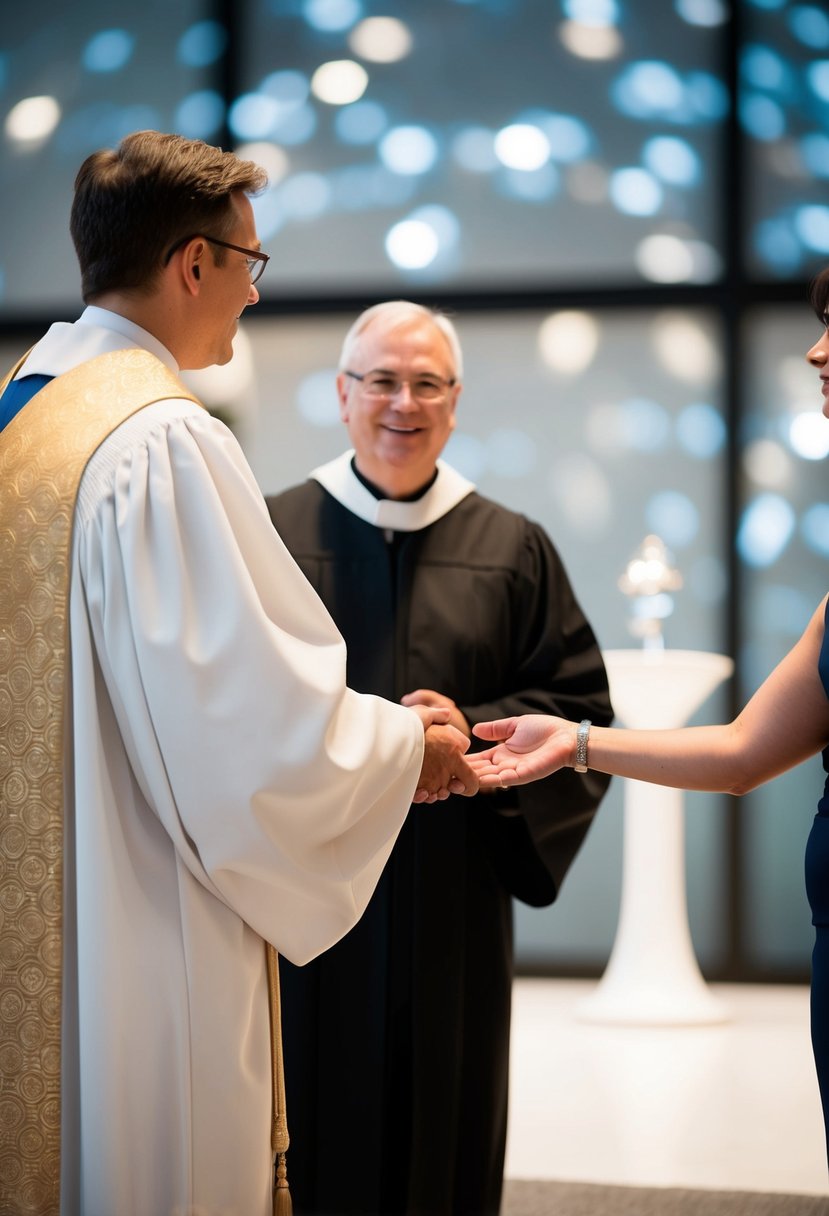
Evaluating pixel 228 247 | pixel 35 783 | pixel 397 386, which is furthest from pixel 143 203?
pixel 397 386

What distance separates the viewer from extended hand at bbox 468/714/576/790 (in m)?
2.81

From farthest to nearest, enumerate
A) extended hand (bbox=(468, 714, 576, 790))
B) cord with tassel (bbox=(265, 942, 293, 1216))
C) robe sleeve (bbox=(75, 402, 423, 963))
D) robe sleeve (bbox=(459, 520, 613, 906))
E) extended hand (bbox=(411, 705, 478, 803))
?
robe sleeve (bbox=(459, 520, 613, 906))
extended hand (bbox=(468, 714, 576, 790))
extended hand (bbox=(411, 705, 478, 803))
cord with tassel (bbox=(265, 942, 293, 1216))
robe sleeve (bbox=(75, 402, 423, 963))

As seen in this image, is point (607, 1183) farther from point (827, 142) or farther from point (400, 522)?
point (827, 142)

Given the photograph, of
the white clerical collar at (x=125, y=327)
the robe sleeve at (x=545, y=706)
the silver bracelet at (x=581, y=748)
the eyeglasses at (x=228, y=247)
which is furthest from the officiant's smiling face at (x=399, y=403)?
the white clerical collar at (x=125, y=327)

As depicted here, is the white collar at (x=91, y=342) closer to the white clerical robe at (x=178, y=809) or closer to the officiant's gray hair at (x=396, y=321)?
the white clerical robe at (x=178, y=809)

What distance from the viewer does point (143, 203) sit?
2.16 meters

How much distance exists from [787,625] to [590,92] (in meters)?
2.77

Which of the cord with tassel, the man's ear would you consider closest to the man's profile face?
the cord with tassel

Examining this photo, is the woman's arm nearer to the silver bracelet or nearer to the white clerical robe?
the silver bracelet

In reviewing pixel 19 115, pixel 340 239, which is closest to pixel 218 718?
pixel 340 239

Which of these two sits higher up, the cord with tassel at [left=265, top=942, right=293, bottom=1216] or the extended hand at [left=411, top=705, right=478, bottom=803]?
the extended hand at [left=411, top=705, right=478, bottom=803]

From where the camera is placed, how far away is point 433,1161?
310cm

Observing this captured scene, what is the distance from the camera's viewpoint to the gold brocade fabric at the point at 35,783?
1.98 m

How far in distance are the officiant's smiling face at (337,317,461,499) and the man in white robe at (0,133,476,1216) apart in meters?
1.49
